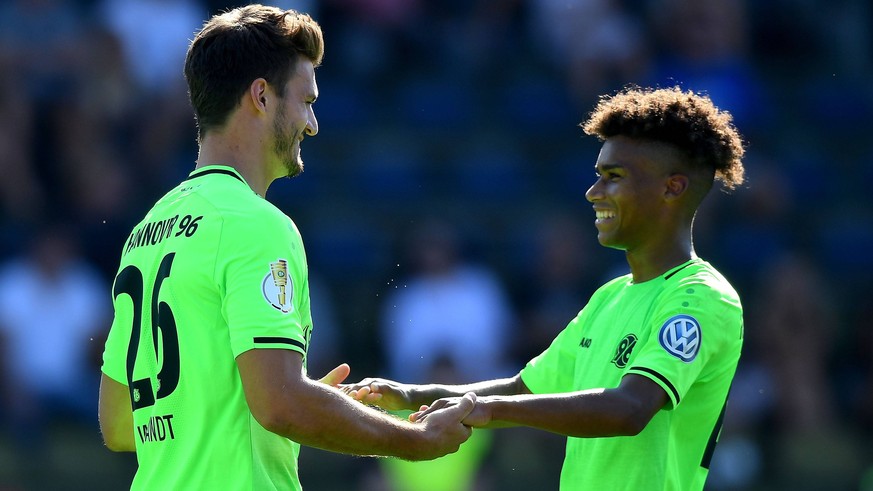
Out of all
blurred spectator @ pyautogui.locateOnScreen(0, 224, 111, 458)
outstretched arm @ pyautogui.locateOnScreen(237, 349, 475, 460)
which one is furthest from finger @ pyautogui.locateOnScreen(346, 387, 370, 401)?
blurred spectator @ pyautogui.locateOnScreen(0, 224, 111, 458)

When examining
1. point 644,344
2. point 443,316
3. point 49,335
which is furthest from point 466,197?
point 644,344

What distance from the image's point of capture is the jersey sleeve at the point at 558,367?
16.8 feet

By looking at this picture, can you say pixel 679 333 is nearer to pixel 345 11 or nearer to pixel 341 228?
pixel 341 228

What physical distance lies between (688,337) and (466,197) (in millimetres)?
7602

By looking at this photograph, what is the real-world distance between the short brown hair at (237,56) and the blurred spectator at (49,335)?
622cm

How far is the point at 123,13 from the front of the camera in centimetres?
1188

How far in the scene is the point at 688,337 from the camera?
450 centimetres

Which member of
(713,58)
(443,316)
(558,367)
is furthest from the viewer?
(713,58)

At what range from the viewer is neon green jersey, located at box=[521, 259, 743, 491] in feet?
14.7

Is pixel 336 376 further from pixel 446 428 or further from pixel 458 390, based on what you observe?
pixel 458 390

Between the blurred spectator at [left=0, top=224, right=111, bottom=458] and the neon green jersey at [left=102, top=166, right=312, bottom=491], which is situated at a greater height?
the neon green jersey at [left=102, top=166, right=312, bottom=491]

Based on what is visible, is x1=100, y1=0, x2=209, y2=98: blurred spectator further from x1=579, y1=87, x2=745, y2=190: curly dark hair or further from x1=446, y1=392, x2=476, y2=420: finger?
x1=446, y1=392, x2=476, y2=420: finger

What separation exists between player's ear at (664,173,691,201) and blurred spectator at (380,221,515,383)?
5.37 meters

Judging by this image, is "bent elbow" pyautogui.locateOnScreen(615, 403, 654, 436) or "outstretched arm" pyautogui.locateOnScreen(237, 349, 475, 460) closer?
"outstretched arm" pyautogui.locateOnScreen(237, 349, 475, 460)
